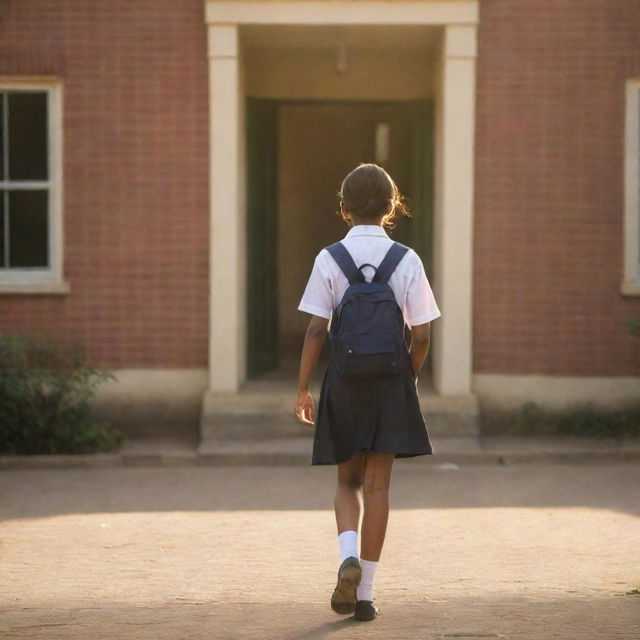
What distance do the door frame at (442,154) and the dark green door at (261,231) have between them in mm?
941

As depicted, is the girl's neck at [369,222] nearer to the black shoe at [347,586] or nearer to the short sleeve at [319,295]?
the short sleeve at [319,295]

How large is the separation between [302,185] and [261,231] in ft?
19.5

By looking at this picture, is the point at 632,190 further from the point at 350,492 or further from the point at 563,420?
the point at 350,492

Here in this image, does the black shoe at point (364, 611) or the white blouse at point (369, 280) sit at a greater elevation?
the white blouse at point (369, 280)

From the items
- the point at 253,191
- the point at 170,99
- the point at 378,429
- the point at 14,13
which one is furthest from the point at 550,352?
the point at 378,429

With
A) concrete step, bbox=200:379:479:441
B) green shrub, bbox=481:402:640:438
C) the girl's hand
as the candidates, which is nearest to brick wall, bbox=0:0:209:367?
concrete step, bbox=200:379:479:441

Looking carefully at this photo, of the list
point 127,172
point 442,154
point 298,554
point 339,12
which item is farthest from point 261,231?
point 298,554

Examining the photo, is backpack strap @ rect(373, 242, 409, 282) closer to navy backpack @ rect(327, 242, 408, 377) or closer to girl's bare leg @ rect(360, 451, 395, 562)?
navy backpack @ rect(327, 242, 408, 377)

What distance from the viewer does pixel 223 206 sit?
10977mm

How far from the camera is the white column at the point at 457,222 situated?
35.8 feet

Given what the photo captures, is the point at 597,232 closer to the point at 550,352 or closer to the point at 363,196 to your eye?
the point at 550,352

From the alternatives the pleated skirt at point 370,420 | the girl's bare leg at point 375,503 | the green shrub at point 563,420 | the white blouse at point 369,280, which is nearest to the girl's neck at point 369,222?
the white blouse at point 369,280

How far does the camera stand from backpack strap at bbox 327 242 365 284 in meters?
5.46

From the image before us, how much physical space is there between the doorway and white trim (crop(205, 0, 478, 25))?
4.53 feet
